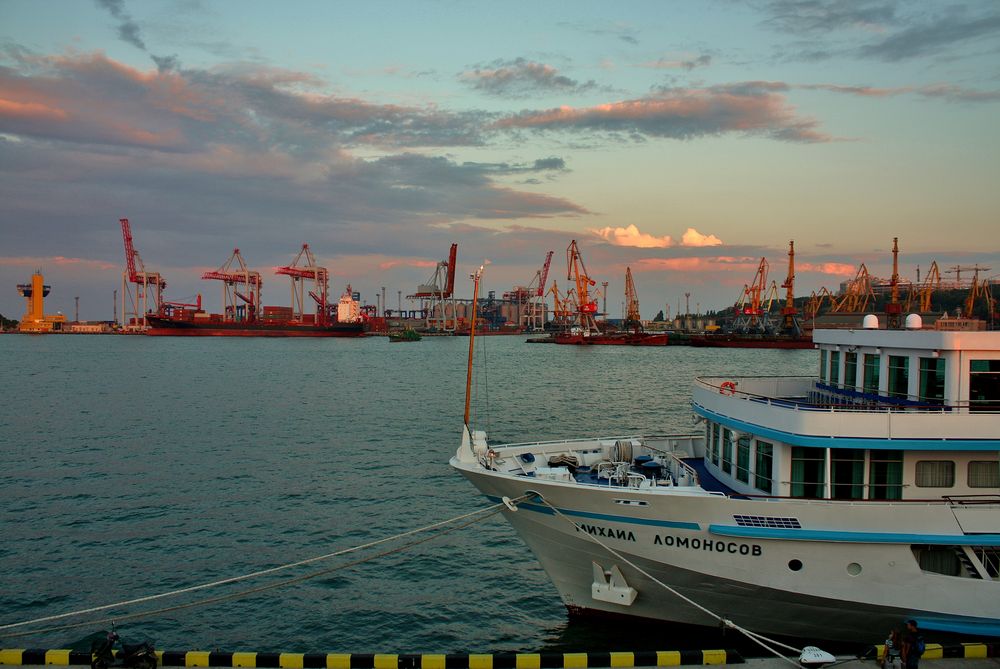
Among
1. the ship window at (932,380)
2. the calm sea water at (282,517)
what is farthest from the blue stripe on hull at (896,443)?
the calm sea water at (282,517)

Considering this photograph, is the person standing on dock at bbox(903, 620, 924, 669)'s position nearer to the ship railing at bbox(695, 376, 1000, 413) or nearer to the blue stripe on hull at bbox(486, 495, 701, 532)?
the blue stripe on hull at bbox(486, 495, 701, 532)

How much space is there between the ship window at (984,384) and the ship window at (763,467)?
3.37 meters

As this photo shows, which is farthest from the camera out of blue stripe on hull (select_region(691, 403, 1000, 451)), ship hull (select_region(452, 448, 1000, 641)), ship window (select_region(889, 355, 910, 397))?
ship window (select_region(889, 355, 910, 397))

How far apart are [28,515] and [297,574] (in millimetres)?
10911

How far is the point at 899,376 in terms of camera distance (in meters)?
13.7

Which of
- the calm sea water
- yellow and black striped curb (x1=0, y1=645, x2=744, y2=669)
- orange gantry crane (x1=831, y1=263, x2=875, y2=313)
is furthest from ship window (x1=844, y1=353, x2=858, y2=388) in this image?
orange gantry crane (x1=831, y1=263, x2=875, y2=313)

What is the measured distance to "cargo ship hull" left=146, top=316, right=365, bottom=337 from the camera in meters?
180

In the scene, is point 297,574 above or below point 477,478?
below

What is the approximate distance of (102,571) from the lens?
18359 mm

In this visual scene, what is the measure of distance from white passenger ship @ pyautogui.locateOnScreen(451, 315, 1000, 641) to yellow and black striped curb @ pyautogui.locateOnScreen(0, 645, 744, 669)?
1904mm

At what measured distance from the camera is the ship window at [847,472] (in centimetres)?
1246

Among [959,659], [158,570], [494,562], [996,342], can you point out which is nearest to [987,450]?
[996,342]

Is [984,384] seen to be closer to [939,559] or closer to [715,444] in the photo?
[939,559]

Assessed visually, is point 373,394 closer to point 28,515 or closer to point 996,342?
point 28,515
